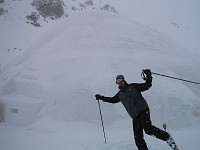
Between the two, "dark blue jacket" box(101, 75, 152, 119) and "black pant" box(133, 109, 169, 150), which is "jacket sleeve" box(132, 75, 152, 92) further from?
"black pant" box(133, 109, 169, 150)

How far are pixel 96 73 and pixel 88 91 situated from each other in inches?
45.5

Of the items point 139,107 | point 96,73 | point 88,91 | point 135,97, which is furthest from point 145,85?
point 96,73

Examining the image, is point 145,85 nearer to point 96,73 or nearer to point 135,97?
point 135,97

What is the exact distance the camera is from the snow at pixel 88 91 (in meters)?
10.5

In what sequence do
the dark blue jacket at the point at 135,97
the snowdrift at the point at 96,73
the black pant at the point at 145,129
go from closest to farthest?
the black pant at the point at 145,129, the dark blue jacket at the point at 135,97, the snowdrift at the point at 96,73

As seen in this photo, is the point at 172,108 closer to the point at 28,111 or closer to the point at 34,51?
the point at 28,111

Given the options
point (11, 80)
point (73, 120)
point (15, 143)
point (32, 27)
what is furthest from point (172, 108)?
point (32, 27)

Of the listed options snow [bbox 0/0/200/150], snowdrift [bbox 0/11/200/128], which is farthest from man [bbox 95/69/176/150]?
snowdrift [bbox 0/11/200/128]

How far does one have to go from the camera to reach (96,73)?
521 inches

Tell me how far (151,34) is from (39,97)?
342 inches

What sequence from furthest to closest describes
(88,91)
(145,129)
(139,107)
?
(88,91), (139,107), (145,129)

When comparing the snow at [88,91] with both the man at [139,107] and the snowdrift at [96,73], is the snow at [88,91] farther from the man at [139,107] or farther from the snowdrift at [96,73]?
the man at [139,107]

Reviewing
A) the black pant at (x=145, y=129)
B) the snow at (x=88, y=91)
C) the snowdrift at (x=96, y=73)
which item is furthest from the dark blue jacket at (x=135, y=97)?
the snowdrift at (x=96, y=73)

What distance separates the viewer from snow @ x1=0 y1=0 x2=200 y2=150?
415 inches
